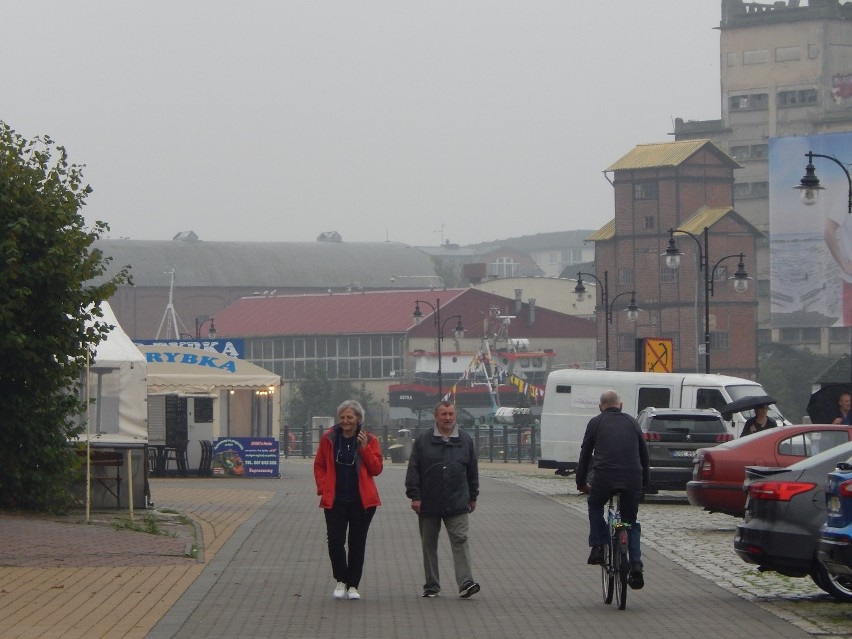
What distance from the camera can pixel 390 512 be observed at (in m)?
25.1

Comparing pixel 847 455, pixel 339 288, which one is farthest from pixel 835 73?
pixel 847 455

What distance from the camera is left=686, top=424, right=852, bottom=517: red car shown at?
19219 mm

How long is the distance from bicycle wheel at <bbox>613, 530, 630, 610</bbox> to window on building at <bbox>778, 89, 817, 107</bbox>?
5055 inches

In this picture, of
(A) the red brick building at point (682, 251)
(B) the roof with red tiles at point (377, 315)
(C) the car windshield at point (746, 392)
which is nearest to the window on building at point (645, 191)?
(A) the red brick building at point (682, 251)

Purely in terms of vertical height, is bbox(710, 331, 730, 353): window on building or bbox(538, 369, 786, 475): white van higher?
bbox(710, 331, 730, 353): window on building

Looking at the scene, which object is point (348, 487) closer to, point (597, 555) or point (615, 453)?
point (597, 555)

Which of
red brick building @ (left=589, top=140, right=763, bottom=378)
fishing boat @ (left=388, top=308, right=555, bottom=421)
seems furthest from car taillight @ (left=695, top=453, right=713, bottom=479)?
red brick building @ (left=589, top=140, right=763, bottom=378)

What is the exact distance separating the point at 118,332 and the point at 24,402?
660 centimetres

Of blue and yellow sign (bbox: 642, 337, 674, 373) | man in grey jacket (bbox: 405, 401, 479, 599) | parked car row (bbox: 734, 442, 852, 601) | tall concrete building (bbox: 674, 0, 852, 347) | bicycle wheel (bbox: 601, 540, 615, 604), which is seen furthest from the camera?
tall concrete building (bbox: 674, 0, 852, 347)

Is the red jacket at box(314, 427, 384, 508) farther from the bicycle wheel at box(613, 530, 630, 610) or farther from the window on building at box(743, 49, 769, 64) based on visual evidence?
the window on building at box(743, 49, 769, 64)

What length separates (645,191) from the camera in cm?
11781

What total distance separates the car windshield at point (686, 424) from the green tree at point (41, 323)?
9784mm

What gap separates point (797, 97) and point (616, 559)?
130 meters

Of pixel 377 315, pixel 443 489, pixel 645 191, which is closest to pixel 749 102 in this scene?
pixel 645 191
